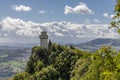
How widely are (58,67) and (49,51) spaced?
1669 cm

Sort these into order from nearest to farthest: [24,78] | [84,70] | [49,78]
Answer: [84,70], [49,78], [24,78]

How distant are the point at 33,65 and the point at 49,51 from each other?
A: 416 inches

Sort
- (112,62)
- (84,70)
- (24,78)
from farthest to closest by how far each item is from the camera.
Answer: (24,78) < (84,70) < (112,62)

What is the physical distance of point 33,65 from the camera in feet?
576

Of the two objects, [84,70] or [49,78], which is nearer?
[84,70]

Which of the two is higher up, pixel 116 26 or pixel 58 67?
pixel 116 26

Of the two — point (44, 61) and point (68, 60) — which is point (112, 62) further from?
point (44, 61)

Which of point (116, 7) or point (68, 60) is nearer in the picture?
point (116, 7)

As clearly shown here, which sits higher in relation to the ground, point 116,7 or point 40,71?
point 116,7

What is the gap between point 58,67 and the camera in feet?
539

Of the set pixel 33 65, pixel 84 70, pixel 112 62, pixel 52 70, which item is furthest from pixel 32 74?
pixel 112 62

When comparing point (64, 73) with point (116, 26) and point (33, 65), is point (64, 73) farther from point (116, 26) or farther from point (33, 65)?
point (116, 26)

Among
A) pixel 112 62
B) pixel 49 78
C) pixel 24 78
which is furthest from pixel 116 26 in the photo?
pixel 24 78

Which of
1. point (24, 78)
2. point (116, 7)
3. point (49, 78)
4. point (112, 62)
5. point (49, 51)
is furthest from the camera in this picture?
point (49, 51)
